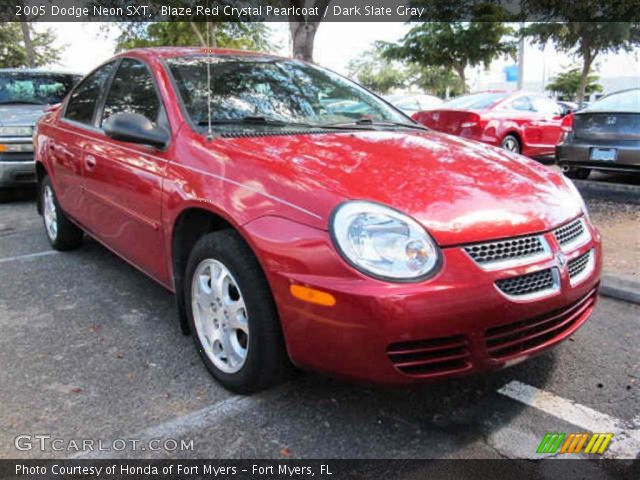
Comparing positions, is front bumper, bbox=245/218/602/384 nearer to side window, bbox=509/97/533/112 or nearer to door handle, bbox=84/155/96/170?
door handle, bbox=84/155/96/170

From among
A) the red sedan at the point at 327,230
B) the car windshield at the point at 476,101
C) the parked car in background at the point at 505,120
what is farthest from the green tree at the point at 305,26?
the red sedan at the point at 327,230

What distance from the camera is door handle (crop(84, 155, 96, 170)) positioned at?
356cm

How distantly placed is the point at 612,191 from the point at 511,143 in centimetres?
288

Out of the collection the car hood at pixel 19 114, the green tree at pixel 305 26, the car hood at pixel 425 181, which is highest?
the green tree at pixel 305 26

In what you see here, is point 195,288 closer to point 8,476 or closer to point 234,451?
point 234,451

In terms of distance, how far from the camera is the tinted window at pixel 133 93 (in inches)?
123

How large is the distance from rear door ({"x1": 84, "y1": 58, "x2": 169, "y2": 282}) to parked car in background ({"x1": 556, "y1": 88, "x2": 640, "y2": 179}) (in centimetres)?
512

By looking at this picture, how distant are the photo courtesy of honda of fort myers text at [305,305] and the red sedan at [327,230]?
0.4 inches

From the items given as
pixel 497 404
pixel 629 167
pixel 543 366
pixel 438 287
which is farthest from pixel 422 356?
pixel 629 167

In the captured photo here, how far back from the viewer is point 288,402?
246 cm

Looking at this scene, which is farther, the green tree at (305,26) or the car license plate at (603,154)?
the green tree at (305,26)

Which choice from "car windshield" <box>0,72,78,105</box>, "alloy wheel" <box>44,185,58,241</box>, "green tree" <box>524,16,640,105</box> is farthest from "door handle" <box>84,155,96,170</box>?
"green tree" <box>524,16,640,105</box>

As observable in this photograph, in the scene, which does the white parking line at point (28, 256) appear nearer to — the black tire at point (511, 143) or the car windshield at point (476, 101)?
the car windshield at point (476, 101)

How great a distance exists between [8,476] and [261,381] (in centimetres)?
97
